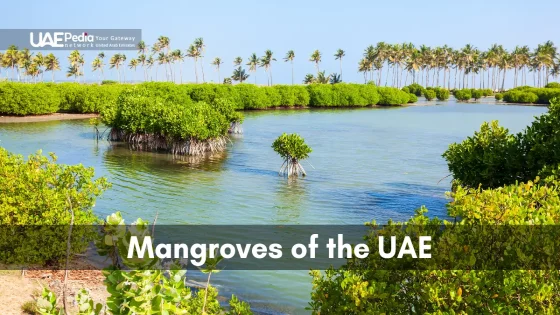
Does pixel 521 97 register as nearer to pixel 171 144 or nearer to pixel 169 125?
pixel 171 144

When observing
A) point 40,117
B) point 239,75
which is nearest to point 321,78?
point 239,75

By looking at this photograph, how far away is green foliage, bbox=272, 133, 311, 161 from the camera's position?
24.6m

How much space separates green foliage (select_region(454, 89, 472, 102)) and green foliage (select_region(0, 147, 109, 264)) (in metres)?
121

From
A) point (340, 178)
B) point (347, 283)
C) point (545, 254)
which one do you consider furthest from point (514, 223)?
point (340, 178)

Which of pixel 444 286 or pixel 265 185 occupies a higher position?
pixel 444 286

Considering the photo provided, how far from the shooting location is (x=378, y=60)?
138 meters

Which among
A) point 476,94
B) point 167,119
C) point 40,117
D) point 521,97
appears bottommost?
point 40,117

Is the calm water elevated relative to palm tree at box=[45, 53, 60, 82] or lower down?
lower down

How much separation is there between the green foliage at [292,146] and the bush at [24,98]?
4004 cm

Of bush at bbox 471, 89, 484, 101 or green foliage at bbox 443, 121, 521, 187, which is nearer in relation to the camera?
green foliage at bbox 443, 121, 521, 187

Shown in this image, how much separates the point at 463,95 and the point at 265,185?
10868 cm

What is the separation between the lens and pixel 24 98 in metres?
56.1

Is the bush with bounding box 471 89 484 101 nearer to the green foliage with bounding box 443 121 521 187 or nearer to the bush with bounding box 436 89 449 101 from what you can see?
the bush with bounding box 436 89 449 101

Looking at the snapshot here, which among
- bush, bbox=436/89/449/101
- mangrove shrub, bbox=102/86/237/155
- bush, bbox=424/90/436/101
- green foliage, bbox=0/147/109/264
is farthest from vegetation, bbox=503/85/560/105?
green foliage, bbox=0/147/109/264
